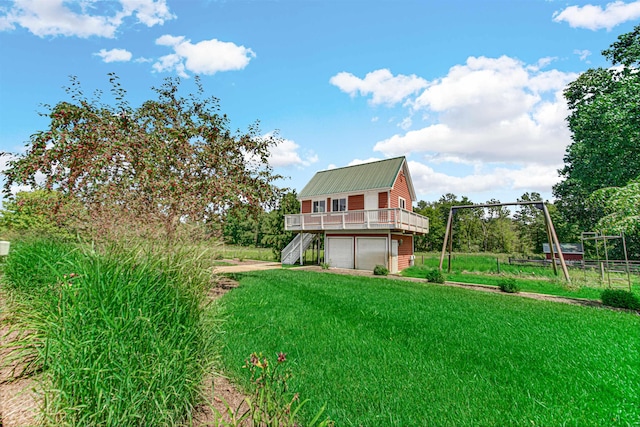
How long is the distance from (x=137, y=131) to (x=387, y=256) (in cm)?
1434

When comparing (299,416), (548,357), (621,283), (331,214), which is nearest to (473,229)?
(621,283)

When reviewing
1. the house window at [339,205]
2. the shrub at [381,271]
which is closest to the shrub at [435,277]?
the shrub at [381,271]

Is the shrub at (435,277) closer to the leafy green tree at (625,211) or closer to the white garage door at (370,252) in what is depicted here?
the white garage door at (370,252)

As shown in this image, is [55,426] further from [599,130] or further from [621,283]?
[599,130]

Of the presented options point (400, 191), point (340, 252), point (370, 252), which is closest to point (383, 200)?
point (400, 191)

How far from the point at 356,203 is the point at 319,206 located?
331cm

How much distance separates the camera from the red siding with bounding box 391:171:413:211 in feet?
61.8

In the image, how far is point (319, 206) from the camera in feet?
72.1

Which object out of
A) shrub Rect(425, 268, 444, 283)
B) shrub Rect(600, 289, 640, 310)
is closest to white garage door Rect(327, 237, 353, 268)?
shrub Rect(425, 268, 444, 283)

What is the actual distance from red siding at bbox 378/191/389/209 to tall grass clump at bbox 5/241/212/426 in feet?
55.0

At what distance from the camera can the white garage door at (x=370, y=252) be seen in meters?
17.9

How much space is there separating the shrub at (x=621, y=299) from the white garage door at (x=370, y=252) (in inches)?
393

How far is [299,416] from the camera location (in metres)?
2.76

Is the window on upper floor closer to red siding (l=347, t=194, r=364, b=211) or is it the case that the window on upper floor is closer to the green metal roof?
the green metal roof
